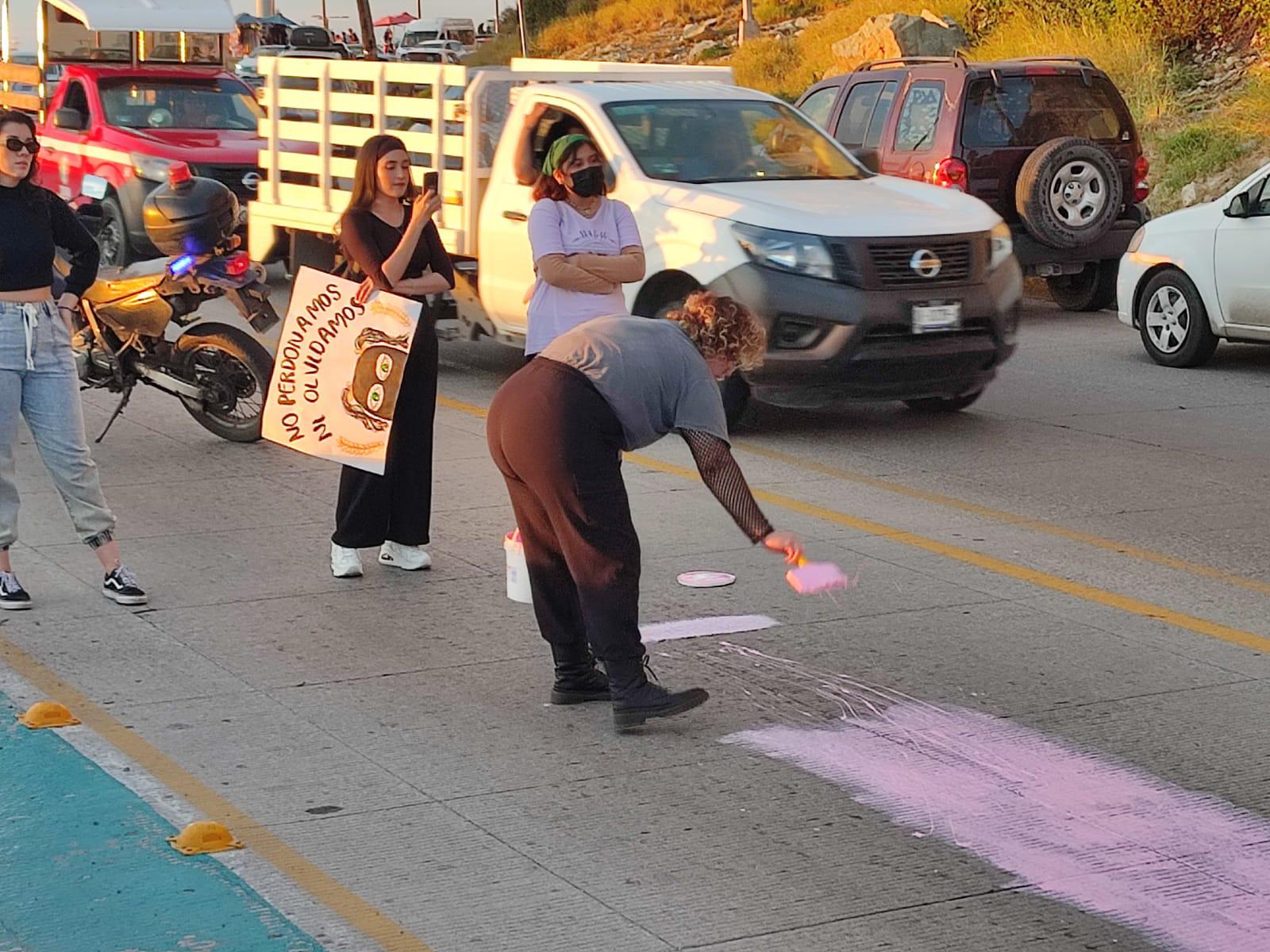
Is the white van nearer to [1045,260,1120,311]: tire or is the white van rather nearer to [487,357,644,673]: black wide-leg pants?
[1045,260,1120,311]: tire

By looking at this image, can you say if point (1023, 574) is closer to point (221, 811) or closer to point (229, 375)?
point (221, 811)

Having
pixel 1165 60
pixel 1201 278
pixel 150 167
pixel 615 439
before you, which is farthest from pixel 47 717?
pixel 1165 60

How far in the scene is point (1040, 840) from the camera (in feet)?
16.1

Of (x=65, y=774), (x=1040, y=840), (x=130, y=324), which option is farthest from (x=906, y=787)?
(x=130, y=324)

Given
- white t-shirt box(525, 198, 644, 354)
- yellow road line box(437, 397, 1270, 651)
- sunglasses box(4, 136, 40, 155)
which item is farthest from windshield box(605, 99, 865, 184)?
sunglasses box(4, 136, 40, 155)

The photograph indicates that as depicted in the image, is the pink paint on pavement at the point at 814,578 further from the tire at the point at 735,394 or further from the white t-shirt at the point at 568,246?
the tire at the point at 735,394

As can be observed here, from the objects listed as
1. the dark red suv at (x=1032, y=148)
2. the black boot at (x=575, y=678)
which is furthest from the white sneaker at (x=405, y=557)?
the dark red suv at (x=1032, y=148)

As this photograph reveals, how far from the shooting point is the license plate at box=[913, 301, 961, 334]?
1032cm

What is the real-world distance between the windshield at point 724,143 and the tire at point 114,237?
26.3 ft

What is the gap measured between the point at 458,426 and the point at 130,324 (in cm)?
195

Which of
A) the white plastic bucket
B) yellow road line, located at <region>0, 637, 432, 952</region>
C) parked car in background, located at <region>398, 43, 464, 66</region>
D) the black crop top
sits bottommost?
yellow road line, located at <region>0, 637, 432, 952</region>

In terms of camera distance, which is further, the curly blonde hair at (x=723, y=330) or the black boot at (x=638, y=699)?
the black boot at (x=638, y=699)

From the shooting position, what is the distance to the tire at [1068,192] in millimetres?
14992

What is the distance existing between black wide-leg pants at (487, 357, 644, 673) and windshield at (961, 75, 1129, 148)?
10.5 metres
